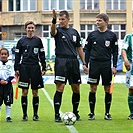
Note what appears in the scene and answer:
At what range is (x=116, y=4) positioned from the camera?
60.3 metres

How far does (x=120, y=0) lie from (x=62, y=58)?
50.3 metres

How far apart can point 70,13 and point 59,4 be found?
1886 mm

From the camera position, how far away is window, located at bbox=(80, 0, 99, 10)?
197 feet

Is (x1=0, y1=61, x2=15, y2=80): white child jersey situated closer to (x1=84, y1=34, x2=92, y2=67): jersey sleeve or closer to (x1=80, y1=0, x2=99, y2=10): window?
(x1=84, y1=34, x2=92, y2=67): jersey sleeve

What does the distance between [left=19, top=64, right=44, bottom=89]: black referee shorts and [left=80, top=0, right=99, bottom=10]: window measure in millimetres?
49030

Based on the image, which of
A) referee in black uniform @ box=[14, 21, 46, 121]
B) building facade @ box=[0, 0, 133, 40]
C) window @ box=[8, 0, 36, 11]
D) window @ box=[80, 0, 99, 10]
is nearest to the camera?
referee in black uniform @ box=[14, 21, 46, 121]

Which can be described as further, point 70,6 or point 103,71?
point 70,6

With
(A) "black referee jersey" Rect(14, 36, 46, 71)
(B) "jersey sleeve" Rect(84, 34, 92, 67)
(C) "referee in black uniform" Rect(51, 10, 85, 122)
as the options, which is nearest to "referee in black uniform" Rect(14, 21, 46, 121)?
(A) "black referee jersey" Rect(14, 36, 46, 71)

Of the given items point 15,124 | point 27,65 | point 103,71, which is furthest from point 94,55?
point 15,124

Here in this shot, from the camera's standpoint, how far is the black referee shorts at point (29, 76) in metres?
11.3

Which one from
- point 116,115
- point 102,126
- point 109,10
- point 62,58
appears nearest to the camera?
point 102,126

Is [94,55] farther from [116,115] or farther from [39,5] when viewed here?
[39,5]

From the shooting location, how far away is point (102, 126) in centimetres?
1030

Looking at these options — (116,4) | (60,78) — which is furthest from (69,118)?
(116,4)
